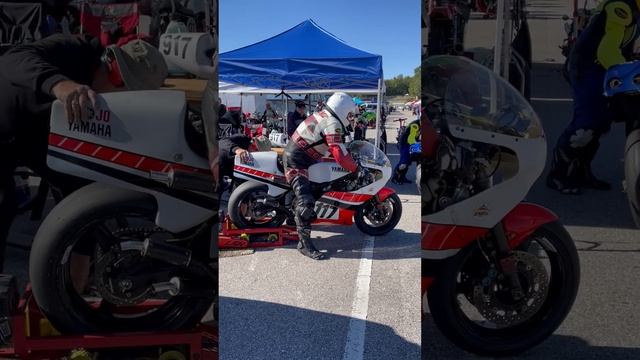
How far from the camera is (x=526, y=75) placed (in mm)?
1515

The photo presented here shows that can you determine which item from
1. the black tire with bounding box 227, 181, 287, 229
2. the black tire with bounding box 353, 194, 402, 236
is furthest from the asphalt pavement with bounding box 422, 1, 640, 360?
the black tire with bounding box 227, 181, 287, 229

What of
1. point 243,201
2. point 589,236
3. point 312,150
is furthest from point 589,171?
point 243,201

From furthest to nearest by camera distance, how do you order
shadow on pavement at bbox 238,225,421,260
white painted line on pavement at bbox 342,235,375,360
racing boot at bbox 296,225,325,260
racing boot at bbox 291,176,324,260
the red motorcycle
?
racing boot at bbox 291,176,324,260
racing boot at bbox 296,225,325,260
shadow on pavement at bbox 238,225,421,260
white painted line on pavement at bbox 342,235,375,360
the red motorcycle

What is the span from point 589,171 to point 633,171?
4.8 inches

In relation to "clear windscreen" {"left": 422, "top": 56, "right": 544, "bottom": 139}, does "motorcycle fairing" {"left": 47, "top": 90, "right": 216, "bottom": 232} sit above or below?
below

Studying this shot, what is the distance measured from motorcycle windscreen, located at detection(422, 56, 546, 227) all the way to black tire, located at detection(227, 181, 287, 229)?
3314 millimetres

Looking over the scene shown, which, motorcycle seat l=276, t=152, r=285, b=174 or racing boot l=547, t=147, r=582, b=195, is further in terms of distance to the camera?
motorcycle seat l=276, t=152, r=285, b=174

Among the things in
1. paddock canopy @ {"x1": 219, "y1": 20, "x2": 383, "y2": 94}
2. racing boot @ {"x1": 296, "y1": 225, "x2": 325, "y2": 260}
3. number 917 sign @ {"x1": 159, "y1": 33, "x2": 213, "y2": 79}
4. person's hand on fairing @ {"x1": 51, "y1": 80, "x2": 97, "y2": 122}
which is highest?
paddock canopy @ {"x1": 219, "y1": 20, "x2": 383, "y2": 94}

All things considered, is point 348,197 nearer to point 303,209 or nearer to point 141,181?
point 303,209

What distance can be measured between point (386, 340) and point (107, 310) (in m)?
1.15

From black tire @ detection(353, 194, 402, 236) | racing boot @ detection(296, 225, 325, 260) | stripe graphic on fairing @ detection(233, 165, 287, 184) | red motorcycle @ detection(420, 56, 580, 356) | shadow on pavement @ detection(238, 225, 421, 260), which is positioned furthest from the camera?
stripe graphic on fairing @ detection(233, 165, 287, 184)

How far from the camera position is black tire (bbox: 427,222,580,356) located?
1.59 m

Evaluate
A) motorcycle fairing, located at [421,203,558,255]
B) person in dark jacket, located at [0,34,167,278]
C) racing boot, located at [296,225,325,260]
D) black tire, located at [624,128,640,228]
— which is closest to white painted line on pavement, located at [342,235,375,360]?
motorcycle fairing, located at [421,203,558,255]

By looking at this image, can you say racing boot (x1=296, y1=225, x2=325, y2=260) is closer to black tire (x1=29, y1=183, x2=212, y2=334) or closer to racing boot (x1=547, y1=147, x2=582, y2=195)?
black tire (x1=29, y1=183, x2=212, y2=334)
